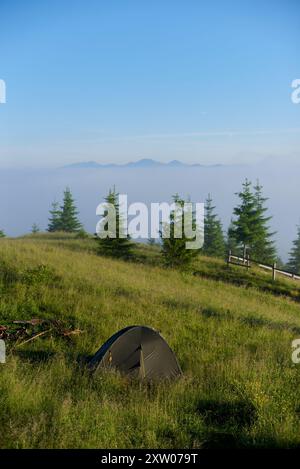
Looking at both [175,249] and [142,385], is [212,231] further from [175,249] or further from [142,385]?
[142,385]

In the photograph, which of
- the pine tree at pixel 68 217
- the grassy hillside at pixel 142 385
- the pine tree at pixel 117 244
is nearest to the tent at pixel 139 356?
the grassy hillside at pixel 142 385

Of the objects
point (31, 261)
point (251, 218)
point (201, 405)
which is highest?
point (251, 218)

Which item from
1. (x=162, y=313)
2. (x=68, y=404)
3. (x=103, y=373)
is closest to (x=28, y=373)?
(x=103, y=373)

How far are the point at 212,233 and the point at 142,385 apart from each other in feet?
214

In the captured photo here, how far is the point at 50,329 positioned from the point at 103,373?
120 inches

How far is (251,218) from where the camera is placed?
1769 inches

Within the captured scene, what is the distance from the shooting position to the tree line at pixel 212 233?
91.1 ft

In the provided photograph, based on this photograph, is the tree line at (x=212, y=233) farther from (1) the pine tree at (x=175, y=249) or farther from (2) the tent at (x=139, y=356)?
(2) the tent at (x=139, y=356)

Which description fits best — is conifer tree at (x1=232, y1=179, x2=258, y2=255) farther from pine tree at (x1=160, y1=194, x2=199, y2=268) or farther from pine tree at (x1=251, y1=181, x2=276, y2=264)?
pine tree at (x1=160, y1=194, x2=199, y2=268)

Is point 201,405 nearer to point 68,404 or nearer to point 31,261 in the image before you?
point 68,404

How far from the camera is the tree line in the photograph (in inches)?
1094

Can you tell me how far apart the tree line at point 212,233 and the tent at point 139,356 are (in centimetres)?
1953

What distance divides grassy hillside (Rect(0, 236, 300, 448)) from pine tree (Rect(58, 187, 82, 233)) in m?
62.1

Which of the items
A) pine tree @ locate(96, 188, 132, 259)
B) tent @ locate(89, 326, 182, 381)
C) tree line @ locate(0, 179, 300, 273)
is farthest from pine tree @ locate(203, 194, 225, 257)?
tent @ locate(89, 326, 182, 381)
